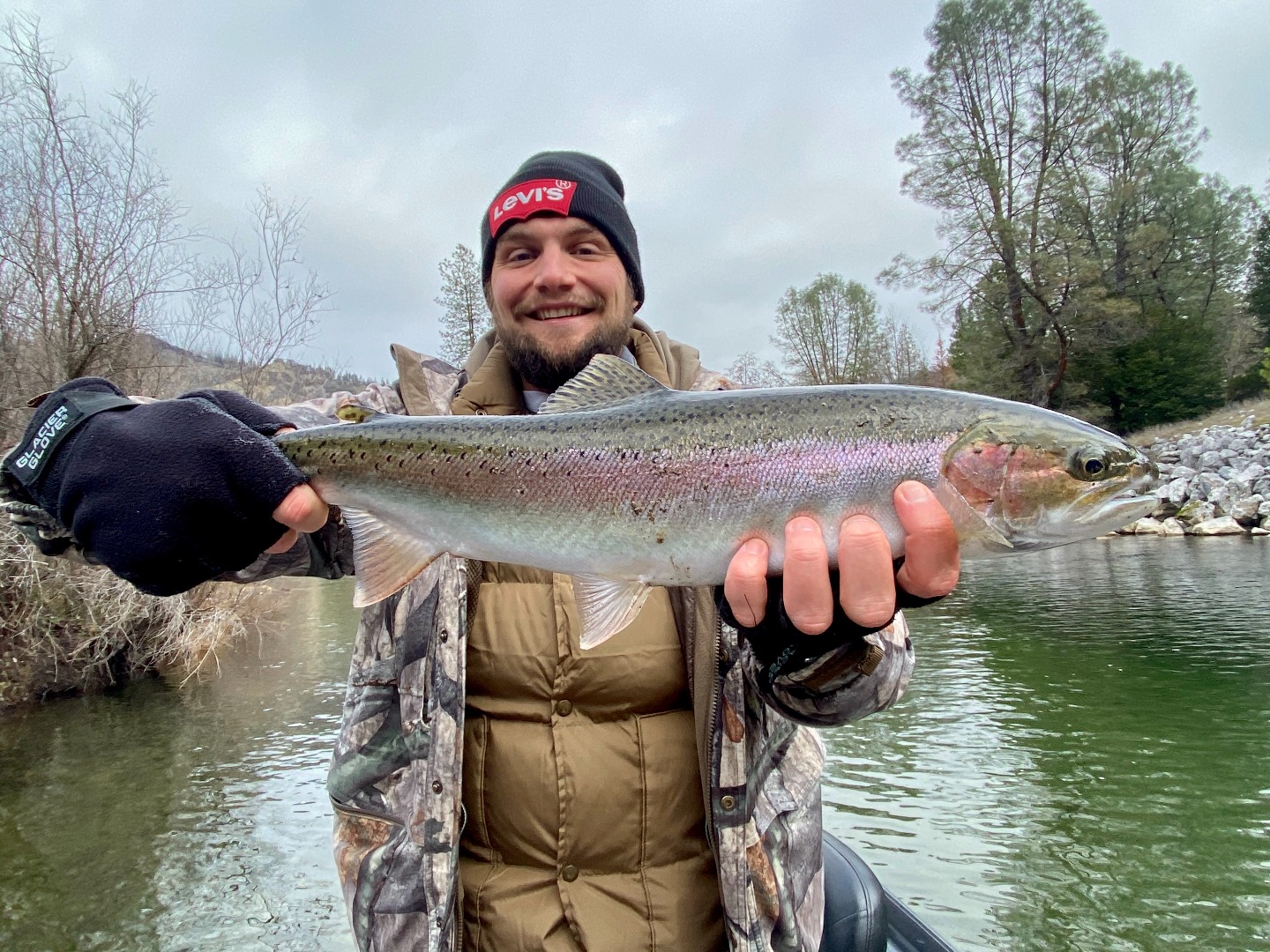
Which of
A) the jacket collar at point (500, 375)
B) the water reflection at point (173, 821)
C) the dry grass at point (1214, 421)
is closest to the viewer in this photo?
the jacket collar at point (500, 375)

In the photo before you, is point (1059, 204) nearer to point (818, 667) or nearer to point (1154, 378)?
point (1154, 378)

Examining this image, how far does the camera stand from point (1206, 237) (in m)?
45.0

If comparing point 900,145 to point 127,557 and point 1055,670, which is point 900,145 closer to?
point 1055,670

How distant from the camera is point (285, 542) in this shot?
2.86 metres

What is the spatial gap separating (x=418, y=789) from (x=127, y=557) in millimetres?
1184

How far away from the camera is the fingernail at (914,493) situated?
2529 millimetres

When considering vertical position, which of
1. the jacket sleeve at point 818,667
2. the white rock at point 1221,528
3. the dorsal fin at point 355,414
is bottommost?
the white rock at point 1221,528

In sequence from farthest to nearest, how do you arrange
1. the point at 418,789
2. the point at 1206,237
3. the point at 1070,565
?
the point at 1206,237, the point at 1070,565, the point at 418,789

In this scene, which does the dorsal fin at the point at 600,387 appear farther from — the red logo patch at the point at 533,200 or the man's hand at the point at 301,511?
the red logo patch at the point at 533,200

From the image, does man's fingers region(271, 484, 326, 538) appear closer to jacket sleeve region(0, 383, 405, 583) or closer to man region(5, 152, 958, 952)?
man region(5, 152, 958, 952)

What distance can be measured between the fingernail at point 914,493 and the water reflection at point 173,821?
5818mm

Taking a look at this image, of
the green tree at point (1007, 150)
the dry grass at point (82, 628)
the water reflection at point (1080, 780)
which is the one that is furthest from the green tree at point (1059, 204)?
the dry grass at point (82, 628)

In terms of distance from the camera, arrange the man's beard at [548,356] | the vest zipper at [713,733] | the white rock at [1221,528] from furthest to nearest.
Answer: the white rock at [1221,528]
the man's beard at [548,356]
the vest zipper at [713,733]

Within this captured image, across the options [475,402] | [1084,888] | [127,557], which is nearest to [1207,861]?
[1084,888]
